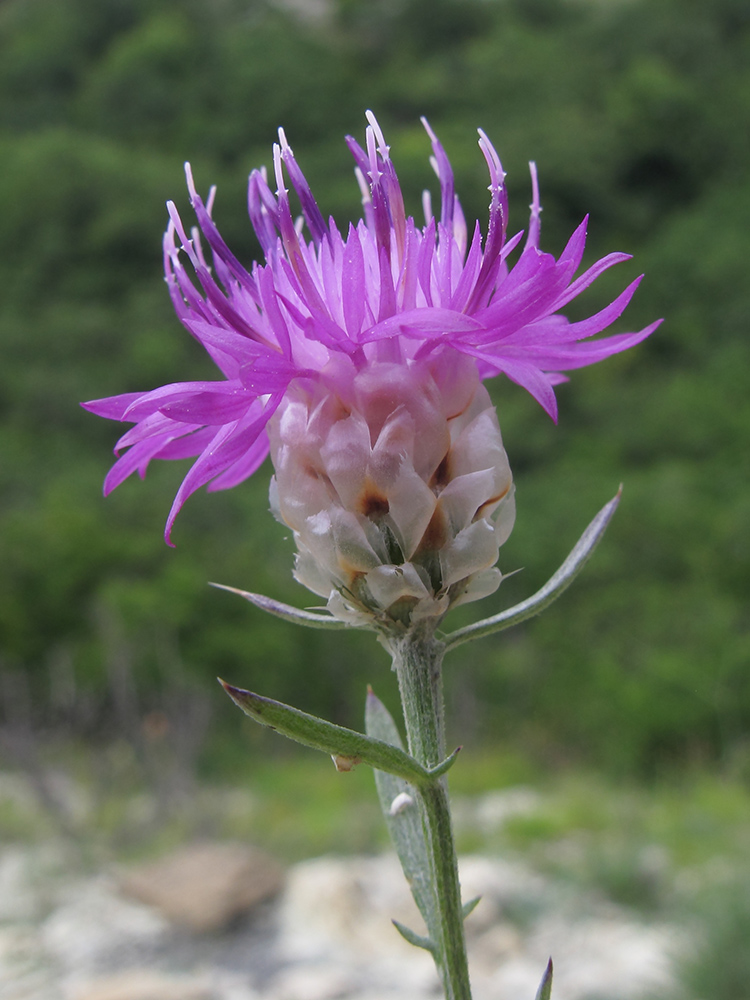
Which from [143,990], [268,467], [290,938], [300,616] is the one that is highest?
[268,467]

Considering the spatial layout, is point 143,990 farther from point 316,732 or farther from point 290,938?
point 316,732

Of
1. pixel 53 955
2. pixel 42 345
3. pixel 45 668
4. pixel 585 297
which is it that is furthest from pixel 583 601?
pixel 42 345

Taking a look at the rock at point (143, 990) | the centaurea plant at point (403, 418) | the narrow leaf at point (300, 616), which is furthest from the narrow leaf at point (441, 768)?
the rock at point (143, 990)

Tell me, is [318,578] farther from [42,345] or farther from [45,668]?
[42,345]

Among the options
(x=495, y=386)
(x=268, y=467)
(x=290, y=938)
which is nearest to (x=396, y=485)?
(x=290, y=938)

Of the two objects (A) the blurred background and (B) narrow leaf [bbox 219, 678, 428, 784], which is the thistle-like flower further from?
(A) the blurred background

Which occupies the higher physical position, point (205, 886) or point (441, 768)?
point (205, 886)

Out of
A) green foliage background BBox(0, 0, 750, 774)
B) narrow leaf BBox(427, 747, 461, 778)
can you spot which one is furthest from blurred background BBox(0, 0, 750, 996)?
narrow leaf BBox(427, 747, 461, 778)
